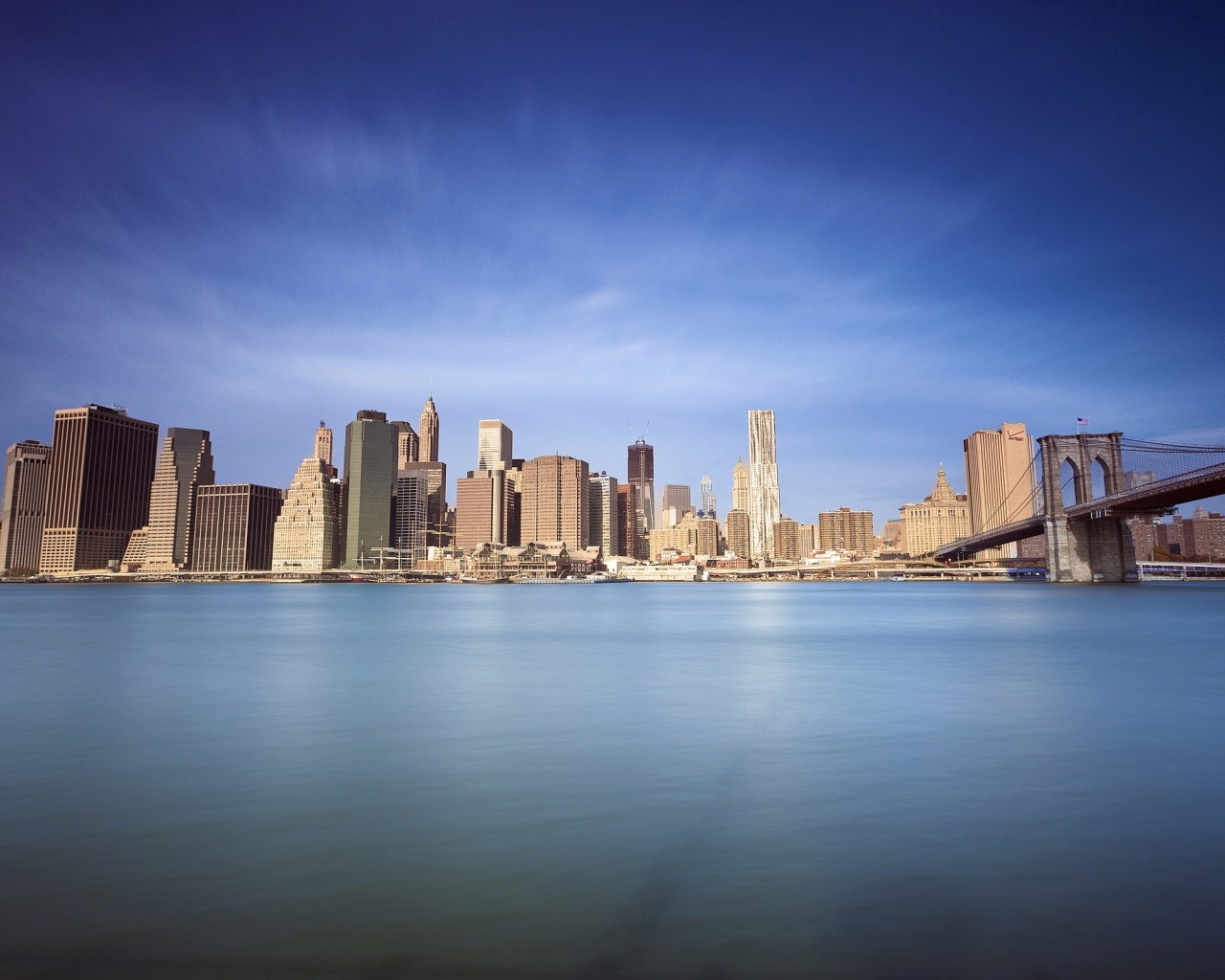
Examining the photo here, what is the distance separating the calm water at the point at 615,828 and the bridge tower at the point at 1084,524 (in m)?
85.2

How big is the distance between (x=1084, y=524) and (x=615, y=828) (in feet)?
361

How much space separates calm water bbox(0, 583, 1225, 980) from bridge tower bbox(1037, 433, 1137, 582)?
85215 millimetres

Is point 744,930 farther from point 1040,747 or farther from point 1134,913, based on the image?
point 1040,747

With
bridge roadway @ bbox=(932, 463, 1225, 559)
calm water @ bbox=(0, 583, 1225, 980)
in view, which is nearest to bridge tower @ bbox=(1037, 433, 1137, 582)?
bridge roadway @ bbox=(932, 463, 1225, 559)

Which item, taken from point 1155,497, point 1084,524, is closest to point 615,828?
point 1155,497

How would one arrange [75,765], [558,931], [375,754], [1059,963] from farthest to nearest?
[375,754], [75,765], [558,931], [1059,963]

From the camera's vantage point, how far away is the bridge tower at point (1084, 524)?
101 meters

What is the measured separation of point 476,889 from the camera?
7797mm

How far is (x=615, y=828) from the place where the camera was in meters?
10.0

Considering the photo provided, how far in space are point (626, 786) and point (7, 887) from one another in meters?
7.34

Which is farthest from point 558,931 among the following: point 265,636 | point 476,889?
point 265,636

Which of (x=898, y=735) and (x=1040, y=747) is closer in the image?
(x=1040, y=747)

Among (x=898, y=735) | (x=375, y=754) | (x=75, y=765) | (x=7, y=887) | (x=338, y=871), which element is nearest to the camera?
(x=7, y=887)

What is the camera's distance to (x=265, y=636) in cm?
4656
